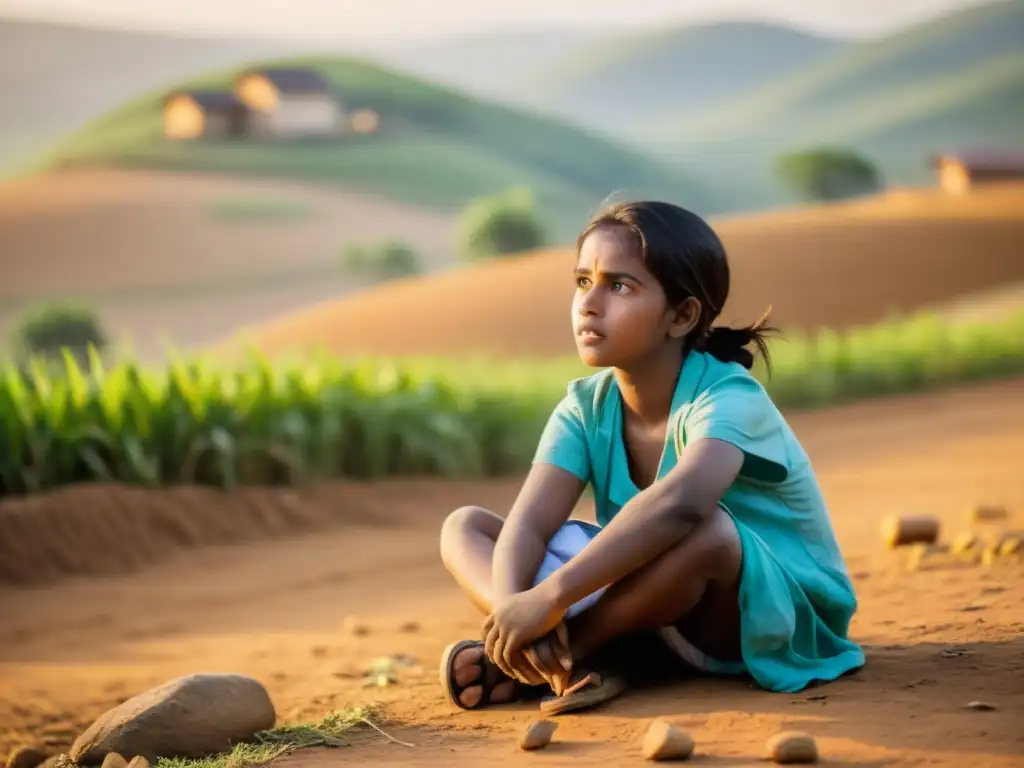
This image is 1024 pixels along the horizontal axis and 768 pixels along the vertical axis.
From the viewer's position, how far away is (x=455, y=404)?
26.6 ft

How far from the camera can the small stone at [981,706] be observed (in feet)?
9.50

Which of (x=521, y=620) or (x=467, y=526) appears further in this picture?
(x=467, y=526)

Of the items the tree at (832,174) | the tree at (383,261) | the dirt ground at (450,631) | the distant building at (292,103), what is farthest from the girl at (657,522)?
the distant building at (292,103)

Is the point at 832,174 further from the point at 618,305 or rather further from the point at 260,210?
the point at 618,305

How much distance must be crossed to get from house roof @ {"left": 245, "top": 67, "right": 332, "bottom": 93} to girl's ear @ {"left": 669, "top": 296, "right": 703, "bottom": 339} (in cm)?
4994

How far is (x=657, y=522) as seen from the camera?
9.65ft

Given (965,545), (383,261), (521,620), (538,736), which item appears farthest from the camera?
(383,261)

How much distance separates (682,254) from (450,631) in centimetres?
216

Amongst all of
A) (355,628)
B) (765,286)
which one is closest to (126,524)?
(355,628)

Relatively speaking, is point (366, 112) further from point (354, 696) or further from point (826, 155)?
point (354, 696)

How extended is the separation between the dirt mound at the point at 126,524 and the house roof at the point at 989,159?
23.2 meters

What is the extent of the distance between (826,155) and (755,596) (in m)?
37.5

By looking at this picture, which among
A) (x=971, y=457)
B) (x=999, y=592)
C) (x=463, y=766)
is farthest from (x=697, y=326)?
(x=971, y=457)

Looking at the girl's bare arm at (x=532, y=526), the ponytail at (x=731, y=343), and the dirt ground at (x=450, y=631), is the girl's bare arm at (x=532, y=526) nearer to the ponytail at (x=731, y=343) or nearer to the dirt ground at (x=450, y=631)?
the dirt ground at (x=450, y=631)
